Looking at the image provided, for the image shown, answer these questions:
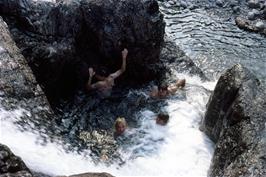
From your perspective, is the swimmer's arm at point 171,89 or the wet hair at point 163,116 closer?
the wet hair at point 163,116

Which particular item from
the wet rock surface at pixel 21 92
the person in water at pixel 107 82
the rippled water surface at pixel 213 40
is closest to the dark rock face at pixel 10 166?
the wet rock surface at pixel 21 92

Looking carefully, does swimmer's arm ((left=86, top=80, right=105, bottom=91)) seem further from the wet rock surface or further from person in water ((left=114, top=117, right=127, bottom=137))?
the wet rock surface

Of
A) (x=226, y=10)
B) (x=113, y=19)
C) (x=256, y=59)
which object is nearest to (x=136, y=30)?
(x=113, y=19)

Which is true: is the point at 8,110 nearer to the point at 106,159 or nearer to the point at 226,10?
the point at 106,159

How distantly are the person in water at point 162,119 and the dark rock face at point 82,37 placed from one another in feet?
5.92

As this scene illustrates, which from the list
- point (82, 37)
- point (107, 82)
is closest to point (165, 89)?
point (107, 82)

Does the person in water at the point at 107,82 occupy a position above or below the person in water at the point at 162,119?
above

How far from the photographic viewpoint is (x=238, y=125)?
8.38 meters

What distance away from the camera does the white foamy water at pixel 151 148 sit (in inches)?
295

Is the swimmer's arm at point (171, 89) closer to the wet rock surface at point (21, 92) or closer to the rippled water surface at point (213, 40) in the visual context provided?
the rippled water surface at point (213, 40)

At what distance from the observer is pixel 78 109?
1085cm

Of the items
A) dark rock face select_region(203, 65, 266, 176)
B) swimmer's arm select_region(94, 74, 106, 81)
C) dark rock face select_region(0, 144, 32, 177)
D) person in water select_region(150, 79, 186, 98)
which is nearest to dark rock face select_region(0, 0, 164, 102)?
swimmer's arm select_region(94, 74, 106, 81)

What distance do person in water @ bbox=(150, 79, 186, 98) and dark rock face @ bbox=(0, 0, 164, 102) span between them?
68cm

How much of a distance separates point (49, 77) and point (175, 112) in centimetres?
336
